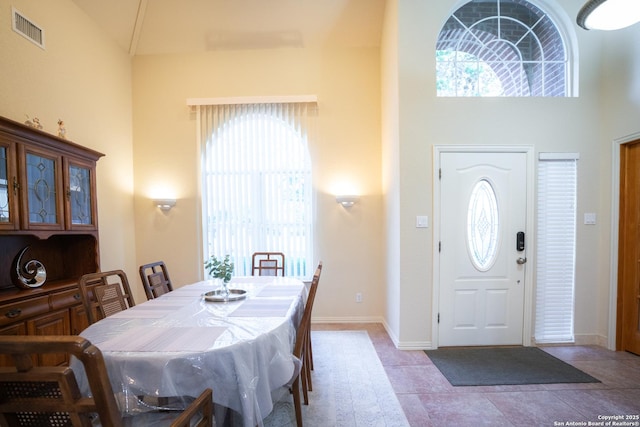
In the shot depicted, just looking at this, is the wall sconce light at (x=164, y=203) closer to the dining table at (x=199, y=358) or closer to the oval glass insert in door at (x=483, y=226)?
the dining table at (x=199, y=358)

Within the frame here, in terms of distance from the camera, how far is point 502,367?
2.54 meters

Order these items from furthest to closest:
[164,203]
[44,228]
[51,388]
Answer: [164,203], [44,228], [51,388]

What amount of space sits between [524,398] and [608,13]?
279 cm

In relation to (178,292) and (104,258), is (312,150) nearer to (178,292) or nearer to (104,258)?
(178,292)

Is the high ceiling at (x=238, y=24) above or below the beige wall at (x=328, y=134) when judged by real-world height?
above

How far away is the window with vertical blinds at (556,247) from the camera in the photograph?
2.96 m

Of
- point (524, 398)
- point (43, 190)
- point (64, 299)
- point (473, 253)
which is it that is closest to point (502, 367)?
point (524, 398)

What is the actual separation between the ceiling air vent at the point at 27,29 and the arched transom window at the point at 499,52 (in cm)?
403

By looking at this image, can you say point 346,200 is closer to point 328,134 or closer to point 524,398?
point 328,134

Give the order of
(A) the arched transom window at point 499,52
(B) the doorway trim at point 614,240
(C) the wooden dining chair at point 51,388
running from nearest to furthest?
(C) the wooden dining chair at point 51,388 < (B) the doorway trim at point 614,240 < (A) the arched transom window at point 499,52

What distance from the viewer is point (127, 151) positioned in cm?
375

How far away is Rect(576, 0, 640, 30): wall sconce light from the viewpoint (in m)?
1.78

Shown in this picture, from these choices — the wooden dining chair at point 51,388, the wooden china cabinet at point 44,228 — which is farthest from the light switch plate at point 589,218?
the wooden china cabinet at point 44,228

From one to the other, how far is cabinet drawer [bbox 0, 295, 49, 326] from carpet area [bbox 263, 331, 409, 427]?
6.28 feet
